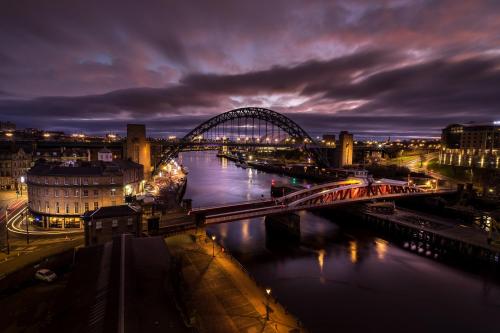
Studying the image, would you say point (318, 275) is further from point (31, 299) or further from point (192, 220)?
point (31, 299)

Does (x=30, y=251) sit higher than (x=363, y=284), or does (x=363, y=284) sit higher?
(x=30, y=251)

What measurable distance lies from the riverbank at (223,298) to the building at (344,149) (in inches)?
2581

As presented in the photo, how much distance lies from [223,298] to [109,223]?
10190 mm

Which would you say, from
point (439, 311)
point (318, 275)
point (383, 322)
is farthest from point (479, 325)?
point (318, 275)

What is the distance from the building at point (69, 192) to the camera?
23.8 metres

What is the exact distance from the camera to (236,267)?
1579cm

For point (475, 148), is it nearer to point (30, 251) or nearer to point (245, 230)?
point (245, 230)

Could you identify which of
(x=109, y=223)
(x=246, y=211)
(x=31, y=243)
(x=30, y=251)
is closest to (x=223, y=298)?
(x=109, y=223)

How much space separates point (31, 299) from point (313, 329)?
13.8 m

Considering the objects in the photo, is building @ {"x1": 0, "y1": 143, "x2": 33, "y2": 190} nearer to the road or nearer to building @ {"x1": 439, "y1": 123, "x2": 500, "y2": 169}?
the road

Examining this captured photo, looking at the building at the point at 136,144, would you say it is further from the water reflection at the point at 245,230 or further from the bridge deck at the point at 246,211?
the bridge deck at the point at 246,211

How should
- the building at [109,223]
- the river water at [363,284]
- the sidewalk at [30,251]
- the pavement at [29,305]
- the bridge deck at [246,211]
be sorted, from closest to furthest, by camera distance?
the pavement at [29,305], the river water at [363,284], the sidewalk at [30,251], the building at [109,223], the bridge deck at [246,211]

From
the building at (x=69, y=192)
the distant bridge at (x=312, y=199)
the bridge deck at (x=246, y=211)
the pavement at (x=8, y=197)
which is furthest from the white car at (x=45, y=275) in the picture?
the pavement at (x=8, y=197)

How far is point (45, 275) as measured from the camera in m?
14.7
